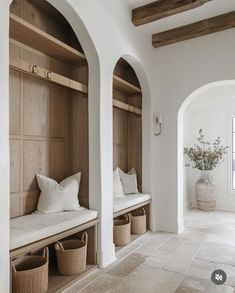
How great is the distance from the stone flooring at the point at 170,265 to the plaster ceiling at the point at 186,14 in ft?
9.85

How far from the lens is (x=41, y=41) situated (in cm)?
254

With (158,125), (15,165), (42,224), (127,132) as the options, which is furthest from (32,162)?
(158,125)

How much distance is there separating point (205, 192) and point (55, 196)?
376 cm

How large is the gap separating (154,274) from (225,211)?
3.48 m

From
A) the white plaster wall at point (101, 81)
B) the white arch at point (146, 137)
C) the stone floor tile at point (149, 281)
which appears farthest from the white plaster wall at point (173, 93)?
the stone floor tile at point (149, 281)

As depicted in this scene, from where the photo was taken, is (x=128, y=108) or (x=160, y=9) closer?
(x=160, y=9)

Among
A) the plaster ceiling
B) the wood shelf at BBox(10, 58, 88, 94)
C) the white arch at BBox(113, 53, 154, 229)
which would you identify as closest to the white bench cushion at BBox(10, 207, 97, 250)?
the wood shelf at BBox(10, 58, 88, 94)

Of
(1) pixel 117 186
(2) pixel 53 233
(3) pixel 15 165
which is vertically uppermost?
(3) pixel 15 165

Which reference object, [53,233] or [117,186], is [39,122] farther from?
[117,186]

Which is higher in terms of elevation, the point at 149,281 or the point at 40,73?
the point at 40,73

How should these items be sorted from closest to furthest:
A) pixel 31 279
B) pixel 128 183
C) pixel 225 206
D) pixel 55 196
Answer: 1. pixel 31 279
2. pixel 55 196
3. pixel 128 183
4. pixel 225 206

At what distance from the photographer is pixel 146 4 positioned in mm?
3332

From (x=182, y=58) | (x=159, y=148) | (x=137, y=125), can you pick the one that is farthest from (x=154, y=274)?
(x=182, y=58)

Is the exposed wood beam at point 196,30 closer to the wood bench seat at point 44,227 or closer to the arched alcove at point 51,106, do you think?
the arched alcove at point 51,106
